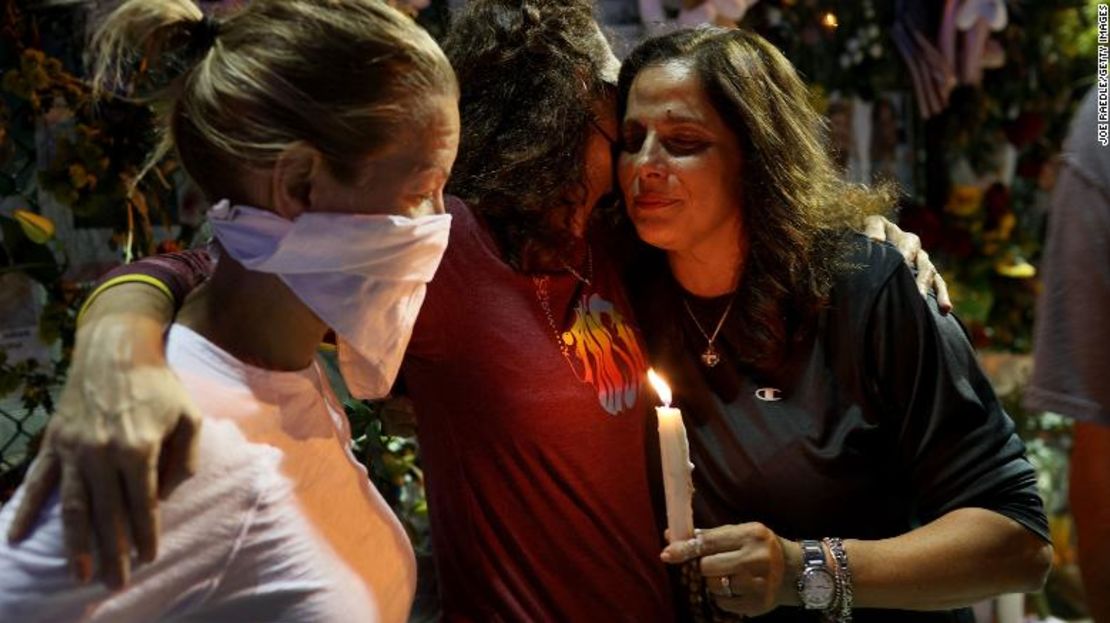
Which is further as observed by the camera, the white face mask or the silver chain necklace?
the silver chain necklace

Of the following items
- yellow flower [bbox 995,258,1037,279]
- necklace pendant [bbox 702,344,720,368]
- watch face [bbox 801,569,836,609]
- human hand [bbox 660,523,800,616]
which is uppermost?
necklace pendant [bbox 702,344,720,368]

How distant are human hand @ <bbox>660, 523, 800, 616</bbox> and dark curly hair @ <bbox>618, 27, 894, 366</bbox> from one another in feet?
1.11

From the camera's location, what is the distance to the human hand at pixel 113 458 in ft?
3.47

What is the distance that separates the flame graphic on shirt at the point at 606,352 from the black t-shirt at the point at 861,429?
108mm

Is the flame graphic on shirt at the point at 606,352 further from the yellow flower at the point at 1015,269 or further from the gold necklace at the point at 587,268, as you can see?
the yellow flower at the point at 1015,269

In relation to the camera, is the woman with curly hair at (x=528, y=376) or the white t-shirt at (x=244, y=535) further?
the woman with curly hair at (x=528, y=376)

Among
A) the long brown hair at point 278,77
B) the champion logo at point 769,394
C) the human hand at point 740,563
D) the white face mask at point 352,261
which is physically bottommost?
the human hand at point 740,563

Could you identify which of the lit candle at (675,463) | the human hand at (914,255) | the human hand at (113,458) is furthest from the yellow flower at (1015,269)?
the human hand at (113,458)

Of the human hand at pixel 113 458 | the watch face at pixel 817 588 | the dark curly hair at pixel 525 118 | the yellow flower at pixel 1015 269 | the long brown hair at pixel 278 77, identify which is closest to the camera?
the human hand at pixel 113 458

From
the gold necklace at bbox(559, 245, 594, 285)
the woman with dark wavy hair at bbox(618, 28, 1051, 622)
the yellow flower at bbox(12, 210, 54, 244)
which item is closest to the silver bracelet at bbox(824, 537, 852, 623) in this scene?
the woman with dark wavy hair at bbox(618, 28, 1051, 622)

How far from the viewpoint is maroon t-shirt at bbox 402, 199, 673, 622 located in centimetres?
169

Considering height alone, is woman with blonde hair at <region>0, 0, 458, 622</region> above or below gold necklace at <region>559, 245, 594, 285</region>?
above

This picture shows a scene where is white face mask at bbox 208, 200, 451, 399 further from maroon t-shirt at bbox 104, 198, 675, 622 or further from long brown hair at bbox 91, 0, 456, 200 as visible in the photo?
maroon t-shirt at bbox 104, 198, 675, 622

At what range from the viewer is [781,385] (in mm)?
1838
